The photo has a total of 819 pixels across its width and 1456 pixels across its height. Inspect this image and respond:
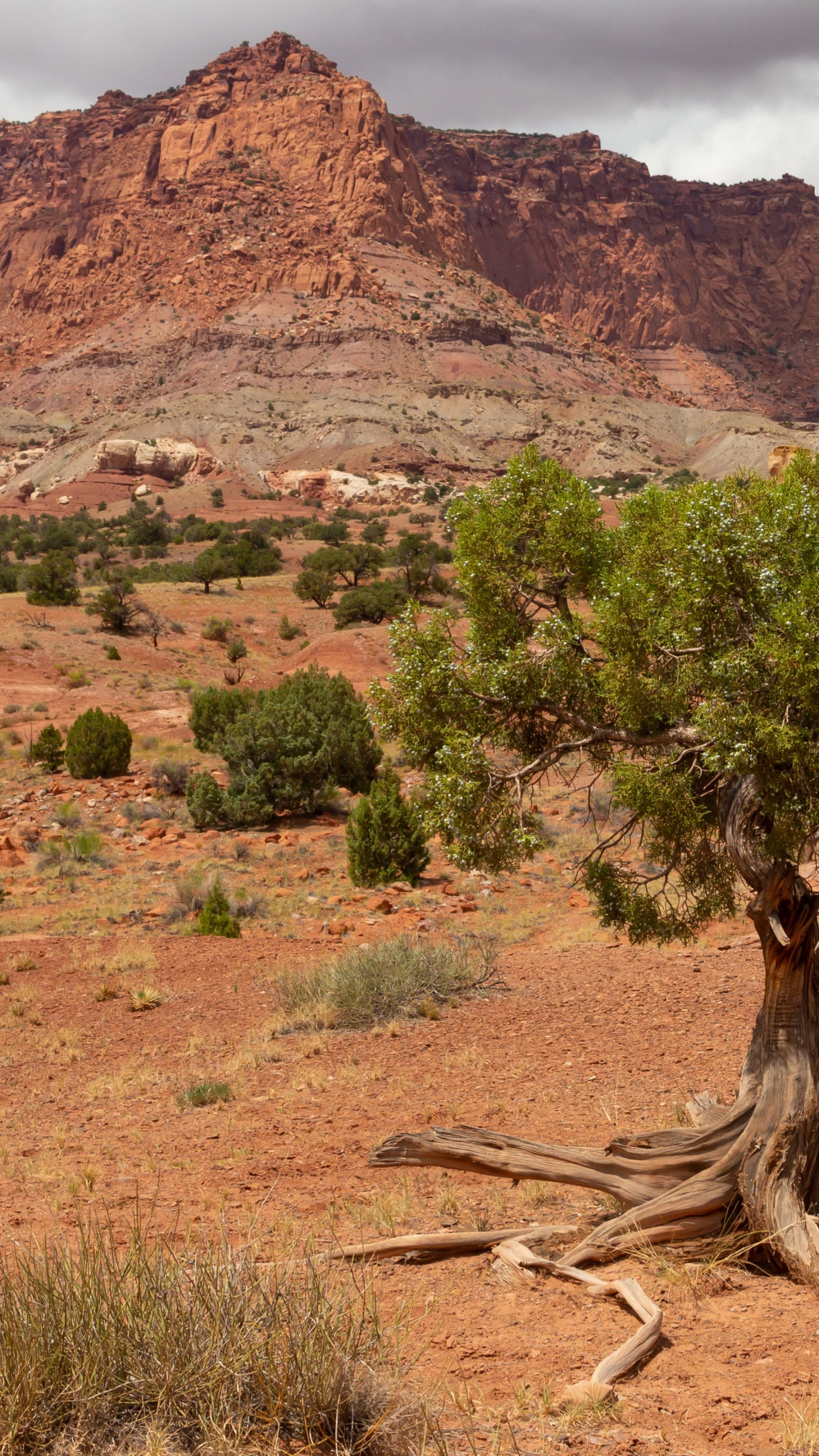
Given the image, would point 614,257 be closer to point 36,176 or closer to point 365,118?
point 365,118

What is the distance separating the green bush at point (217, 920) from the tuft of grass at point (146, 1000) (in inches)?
96.6

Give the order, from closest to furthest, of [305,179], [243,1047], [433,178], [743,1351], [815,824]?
[743,1351], [815,824], [243,1047], [305,179], [433,178]

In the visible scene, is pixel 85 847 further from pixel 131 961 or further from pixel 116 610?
pixel 116 610

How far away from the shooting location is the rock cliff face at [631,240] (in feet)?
534

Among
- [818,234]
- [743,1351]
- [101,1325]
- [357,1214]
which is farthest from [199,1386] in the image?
[818,234]

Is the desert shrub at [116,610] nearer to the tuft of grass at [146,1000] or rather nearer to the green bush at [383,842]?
the green bush at [383,842]

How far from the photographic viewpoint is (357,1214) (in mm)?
6055

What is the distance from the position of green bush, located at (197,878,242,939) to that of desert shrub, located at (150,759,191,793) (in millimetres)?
8772

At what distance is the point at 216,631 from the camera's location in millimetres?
40844

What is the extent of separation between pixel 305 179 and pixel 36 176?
48.9 metres

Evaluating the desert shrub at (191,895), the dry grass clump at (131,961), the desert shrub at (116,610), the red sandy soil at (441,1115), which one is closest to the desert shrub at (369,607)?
the desert shrub at (116,610)

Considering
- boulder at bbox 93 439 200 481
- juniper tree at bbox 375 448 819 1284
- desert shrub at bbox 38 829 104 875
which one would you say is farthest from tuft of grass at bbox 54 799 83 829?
boulder at bbox 93 439 200 481

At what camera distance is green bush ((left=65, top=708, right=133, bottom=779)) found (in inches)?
948

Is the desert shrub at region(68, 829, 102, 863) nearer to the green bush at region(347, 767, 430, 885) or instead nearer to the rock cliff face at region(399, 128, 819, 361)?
the green bush at region(347, 767, 430, 885)
